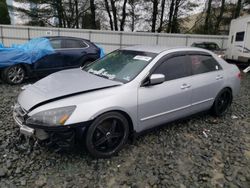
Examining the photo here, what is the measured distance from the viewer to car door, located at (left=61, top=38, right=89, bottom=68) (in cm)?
714

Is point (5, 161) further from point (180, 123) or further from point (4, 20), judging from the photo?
point (4, 20)

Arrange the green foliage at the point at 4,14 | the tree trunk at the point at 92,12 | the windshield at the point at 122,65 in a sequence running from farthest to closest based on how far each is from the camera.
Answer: the green foliage at the point at 4,14, the tree trunk at the point at 92,12, the windshield at the point at 122,65

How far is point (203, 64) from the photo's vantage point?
13.0ft

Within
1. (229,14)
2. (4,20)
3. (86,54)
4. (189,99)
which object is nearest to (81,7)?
(4,20)

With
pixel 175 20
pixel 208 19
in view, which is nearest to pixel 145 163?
pixel 175 20

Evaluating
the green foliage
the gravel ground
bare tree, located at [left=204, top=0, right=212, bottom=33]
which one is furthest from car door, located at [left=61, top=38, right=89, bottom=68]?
the green foliage

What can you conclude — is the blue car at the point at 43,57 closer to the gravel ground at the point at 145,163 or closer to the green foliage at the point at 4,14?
the gravel ground at the point at 145,163

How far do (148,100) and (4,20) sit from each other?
2337 centimetres

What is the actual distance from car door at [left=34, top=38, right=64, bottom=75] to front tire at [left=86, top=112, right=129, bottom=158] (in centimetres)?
462

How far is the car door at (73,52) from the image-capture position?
7.14 meters

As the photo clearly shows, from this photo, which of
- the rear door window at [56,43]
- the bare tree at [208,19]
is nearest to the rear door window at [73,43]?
the rear door window at [56,43]

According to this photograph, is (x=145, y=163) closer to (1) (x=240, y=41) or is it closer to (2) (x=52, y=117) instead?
(2) (x=52, y=117)

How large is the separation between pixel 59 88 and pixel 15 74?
161 inches

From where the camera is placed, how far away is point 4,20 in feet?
70.4
